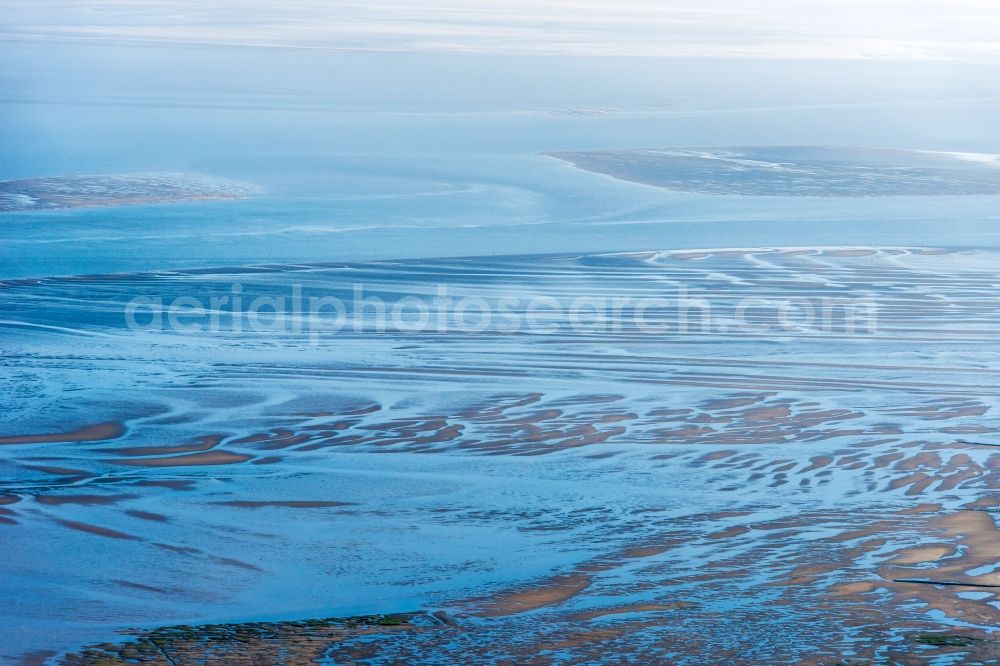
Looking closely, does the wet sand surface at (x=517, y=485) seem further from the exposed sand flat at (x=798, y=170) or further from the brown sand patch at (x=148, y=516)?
the exposed sand flat at (x=798, y=170)

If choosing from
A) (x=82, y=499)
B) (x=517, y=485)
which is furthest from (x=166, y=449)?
(x=517, y=485)

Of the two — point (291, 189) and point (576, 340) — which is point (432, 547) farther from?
point (291, 189)

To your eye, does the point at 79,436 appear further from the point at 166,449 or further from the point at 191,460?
the point at 191,460

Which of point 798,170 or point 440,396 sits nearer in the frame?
point 440,396

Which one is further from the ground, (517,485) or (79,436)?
(79,436)

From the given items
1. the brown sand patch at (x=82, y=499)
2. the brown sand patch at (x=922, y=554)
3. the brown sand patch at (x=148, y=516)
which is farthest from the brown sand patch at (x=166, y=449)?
the brown sand patch at (x=922, y=554)

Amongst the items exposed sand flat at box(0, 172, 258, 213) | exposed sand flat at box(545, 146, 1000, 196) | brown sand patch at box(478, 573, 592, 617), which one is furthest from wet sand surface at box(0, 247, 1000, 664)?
exposed sand flat at box(545, 146, 1000, 196)
